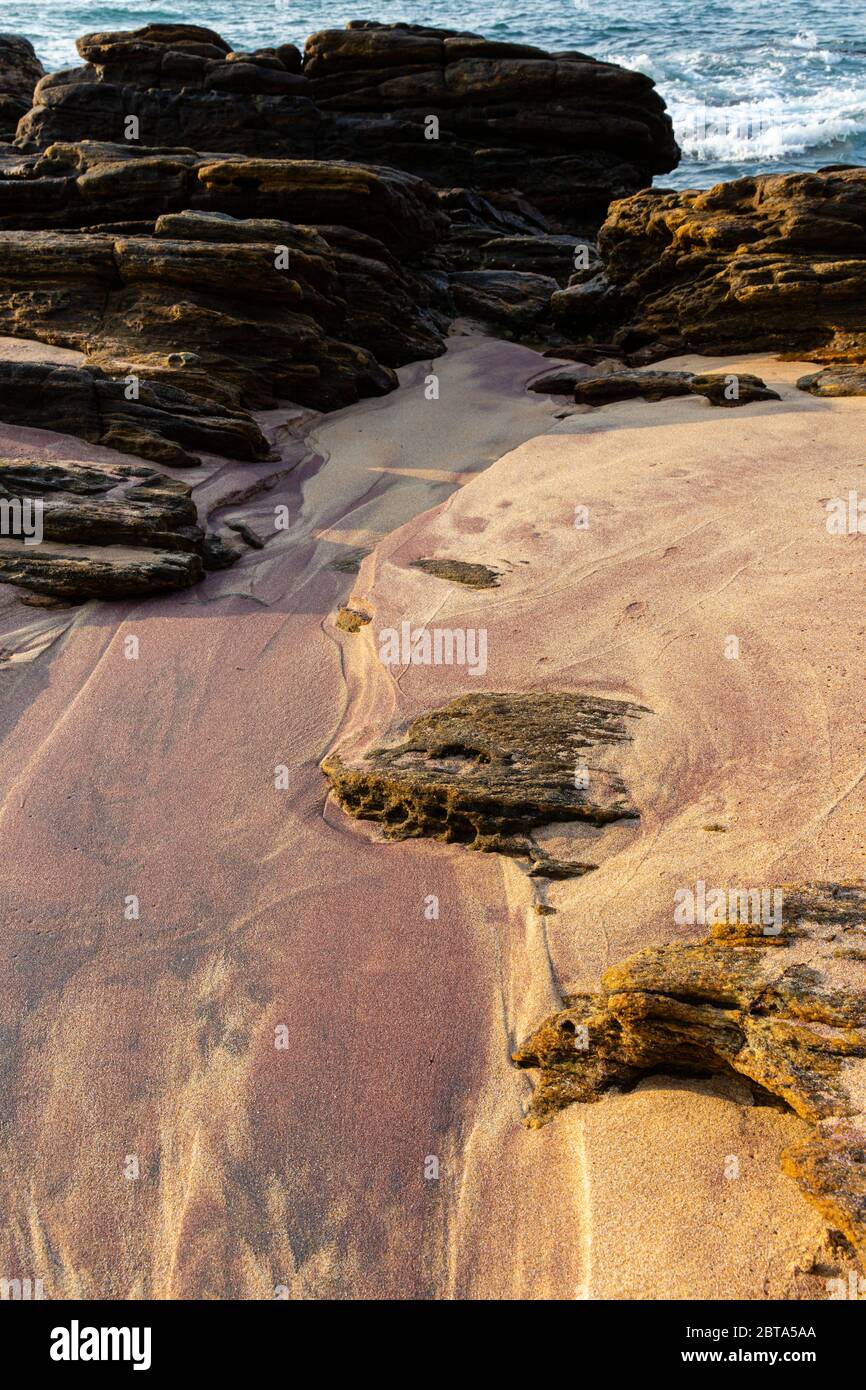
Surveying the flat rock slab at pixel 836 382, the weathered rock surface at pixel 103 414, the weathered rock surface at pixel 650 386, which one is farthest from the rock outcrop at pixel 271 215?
the flat rock slab at pixel 836 382

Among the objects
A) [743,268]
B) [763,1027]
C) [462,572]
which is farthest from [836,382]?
[763,1027]

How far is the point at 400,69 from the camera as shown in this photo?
20109mm

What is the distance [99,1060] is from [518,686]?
10.1 feet

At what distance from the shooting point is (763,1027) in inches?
131

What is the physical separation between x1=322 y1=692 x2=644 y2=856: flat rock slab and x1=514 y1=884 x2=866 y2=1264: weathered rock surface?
39.3 inches

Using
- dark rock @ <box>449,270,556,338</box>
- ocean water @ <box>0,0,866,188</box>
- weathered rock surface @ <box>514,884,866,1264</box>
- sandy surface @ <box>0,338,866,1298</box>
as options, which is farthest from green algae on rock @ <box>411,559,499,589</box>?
ocean water @ <box>0,0,866,188</box>

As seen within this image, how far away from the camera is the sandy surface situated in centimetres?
343

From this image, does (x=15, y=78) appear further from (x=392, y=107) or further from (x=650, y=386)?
(x=650, y=386)

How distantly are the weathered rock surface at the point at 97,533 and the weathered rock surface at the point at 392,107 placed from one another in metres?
12.0

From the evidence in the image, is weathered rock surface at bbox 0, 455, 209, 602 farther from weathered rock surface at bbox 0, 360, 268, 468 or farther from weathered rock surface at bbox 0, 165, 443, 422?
weathered rock surface at bbox 0, 165, 443, 422

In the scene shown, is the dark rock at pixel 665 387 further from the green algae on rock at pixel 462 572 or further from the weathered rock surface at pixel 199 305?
the green algae on rock at pixel 462 572

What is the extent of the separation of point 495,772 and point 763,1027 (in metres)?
2.13

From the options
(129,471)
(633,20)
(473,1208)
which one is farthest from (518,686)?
(633,20)

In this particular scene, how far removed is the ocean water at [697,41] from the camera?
3191 cm
